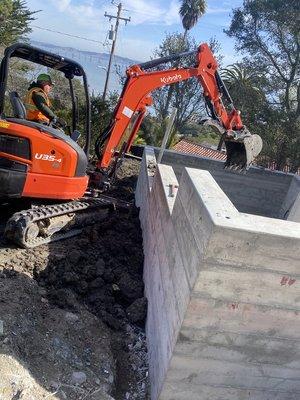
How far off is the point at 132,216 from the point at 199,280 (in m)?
4.81

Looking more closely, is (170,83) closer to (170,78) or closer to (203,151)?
(170,78)

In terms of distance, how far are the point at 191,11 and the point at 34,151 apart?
133 feet

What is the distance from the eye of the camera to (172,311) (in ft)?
12.5

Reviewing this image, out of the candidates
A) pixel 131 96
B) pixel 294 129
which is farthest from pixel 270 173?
pixel 294 129

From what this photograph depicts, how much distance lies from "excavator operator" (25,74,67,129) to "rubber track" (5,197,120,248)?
1275mm

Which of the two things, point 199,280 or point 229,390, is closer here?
point 199,280

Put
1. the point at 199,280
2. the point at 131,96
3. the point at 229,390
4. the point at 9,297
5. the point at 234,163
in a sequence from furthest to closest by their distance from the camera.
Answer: the point at 234,163 → the point at 131,96 → the point at 9,297 → the point at 229,390 → the point at 199,280

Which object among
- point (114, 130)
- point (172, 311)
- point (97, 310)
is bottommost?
point (97, 310)

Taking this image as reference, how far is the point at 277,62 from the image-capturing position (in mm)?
22000

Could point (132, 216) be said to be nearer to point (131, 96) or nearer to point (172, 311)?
point (131, 96)

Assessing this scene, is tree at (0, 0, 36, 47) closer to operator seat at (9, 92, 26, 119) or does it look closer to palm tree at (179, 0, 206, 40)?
palm tree at (179, 0, 206, 40)

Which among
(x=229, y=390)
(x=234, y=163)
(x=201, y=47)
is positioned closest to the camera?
(x=229, y=390)

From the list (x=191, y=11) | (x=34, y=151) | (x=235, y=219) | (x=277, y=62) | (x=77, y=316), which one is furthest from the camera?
(x=191, y=11)

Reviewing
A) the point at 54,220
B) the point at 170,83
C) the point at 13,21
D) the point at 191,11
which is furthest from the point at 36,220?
the point at 191,11
